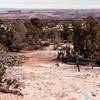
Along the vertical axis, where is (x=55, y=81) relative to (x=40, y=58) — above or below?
above

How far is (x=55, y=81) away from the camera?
66.7 ft

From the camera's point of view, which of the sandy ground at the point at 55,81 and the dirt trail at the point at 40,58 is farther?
the dirt trail at the point at 40,58

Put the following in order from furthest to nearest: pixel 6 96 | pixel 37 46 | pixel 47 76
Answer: pixel 37 46 < pixel 47 76 < pixel 6 96

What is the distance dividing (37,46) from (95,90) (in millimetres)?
18317

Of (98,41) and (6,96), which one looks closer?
(6,96)

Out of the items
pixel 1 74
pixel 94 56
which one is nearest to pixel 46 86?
pixel 1 74

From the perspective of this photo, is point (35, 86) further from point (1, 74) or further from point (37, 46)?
point (37, 46)

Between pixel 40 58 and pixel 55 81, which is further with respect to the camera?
pixel 40 58

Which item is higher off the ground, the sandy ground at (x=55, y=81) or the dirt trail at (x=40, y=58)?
the sandy ground at (x=55, y=81)

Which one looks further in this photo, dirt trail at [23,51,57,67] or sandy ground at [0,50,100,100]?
dirt trail at [23,51,57,67]

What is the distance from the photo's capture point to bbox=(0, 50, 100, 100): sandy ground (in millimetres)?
17234

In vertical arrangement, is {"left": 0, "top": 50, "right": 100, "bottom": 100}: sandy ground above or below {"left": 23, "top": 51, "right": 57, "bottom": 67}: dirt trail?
above

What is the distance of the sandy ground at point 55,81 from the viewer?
1723 centimetres

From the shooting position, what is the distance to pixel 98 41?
2817 cm
